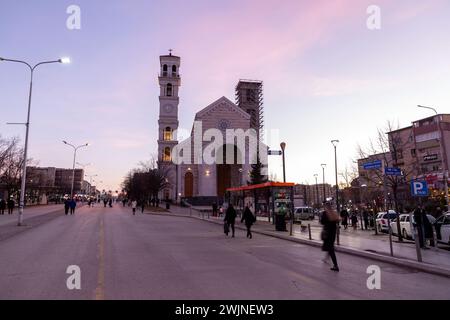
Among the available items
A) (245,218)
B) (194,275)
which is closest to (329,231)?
(194,275)

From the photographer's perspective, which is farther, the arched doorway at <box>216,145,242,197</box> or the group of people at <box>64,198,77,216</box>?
the arched doorway at <box>216,145,242,197</box>

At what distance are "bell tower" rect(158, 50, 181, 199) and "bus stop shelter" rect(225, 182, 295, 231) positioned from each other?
51042 mm

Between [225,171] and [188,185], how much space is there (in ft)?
28.4

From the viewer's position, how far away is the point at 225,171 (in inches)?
3091

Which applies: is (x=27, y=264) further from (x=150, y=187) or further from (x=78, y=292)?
(x=150, y=187)

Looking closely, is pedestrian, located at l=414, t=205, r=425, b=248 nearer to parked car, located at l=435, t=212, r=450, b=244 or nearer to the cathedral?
parked car, located at l=435, t=212, r=450, b=244

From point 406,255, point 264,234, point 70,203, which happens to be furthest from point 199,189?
point 406,255

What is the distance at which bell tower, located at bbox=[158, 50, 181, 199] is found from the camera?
86.7 meters

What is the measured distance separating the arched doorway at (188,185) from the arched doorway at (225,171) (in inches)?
223

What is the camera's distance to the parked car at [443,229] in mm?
15070

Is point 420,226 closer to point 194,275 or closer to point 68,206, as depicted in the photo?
point 194,275

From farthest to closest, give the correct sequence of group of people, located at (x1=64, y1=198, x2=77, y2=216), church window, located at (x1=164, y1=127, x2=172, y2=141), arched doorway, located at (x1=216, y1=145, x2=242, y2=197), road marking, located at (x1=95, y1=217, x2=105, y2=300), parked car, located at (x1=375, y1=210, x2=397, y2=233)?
church window, located at (x1=164, y1=127, x2=172, y2=141) < arched doorway, located at (x1=216, y1=145, x2=242, y2=197) < group of people, located at (x1=64, y1=198, x2=77, y2=216) < parked car, located at (x1=375, y1=210, x2=397, y2=233) < road marking, located at (x1=95, y1=217, x2=105, y2=300)

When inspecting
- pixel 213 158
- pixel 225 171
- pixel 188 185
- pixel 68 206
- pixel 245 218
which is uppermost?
pixel 213 158

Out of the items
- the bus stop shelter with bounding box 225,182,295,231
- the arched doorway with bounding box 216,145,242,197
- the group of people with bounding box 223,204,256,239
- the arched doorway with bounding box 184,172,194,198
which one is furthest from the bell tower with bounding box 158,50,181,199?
the group of people with bounding box 223,204,256,239
